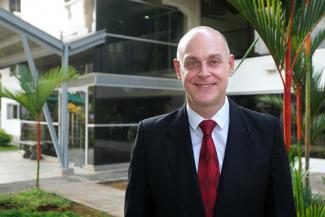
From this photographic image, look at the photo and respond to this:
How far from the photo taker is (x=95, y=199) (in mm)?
7164

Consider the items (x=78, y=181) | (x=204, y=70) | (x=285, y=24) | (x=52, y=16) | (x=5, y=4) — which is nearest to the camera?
(x=204, y=70)

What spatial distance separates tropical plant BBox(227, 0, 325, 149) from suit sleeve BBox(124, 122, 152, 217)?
1.29m

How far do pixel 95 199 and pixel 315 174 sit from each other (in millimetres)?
5825

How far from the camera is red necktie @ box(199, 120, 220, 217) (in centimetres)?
152

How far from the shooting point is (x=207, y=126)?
1581 mm

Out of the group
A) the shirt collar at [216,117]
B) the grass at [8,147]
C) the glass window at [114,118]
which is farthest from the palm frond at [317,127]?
the grass at [8,147]

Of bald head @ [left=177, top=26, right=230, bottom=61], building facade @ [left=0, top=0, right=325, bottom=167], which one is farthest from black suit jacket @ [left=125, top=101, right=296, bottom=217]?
building facade @ [left=0, top=0, right=325, bottom=167]

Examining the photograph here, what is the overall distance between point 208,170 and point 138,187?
31 centimetres

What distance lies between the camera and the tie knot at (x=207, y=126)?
5.18 feet

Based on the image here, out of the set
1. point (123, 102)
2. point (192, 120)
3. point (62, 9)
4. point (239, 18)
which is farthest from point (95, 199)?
point (239, 18)

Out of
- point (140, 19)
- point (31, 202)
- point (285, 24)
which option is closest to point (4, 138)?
point (140, 19)

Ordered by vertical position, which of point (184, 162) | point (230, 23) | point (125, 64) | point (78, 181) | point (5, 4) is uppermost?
point (5, 4)

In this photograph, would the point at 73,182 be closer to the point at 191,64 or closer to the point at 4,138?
the point at 191,64

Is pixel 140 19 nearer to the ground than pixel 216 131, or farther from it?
farther from it
